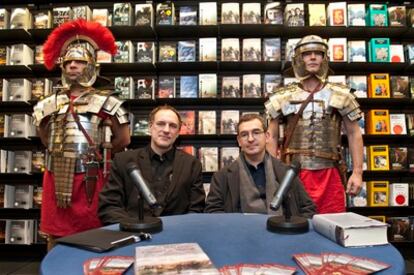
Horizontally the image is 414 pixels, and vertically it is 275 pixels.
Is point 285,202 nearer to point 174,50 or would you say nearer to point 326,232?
point 326,232

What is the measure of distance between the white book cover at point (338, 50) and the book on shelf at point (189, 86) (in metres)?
1.46

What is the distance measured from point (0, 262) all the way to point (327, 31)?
14.1ft

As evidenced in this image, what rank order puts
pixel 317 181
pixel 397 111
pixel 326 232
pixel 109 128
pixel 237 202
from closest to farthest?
pixel 326 232 < pixel 237 202 < pixel 317 181 < pixel 109 128 < pixel 397 111

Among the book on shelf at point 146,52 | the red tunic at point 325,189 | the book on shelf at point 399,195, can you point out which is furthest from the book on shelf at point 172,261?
the book on shelf at point 399,195

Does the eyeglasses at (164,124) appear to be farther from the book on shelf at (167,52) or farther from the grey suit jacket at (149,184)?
the book on shelf at (167,52)

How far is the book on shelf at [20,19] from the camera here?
391 centimetres

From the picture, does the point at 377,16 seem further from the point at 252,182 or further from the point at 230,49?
the point at 252,182

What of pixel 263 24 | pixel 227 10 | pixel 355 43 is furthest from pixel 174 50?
pixel 355 43

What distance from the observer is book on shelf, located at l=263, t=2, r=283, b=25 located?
3846mm

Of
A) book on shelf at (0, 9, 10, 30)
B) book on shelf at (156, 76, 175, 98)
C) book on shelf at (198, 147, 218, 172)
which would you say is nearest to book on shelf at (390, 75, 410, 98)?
book on shelf at (198, 147, 218, 172)

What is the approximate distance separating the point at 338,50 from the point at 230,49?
3.75 feet

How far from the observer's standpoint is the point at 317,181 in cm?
250

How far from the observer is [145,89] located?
3.86m

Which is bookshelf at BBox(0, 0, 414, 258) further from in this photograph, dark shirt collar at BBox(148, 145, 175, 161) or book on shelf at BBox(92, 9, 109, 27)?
dark shirt collar at BBox(148, 145, 175, 161)
